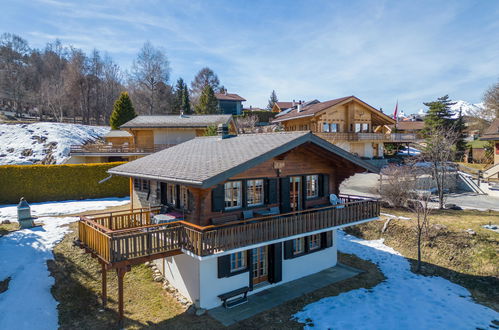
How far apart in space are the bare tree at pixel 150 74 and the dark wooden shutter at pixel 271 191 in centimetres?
4426

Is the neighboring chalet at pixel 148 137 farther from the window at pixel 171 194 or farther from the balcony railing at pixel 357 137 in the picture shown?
the window at pixel 171 194

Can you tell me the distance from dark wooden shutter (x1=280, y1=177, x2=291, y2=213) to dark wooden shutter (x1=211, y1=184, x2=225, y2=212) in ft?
9.44

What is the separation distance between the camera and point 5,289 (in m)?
11.4

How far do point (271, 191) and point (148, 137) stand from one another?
86.2 feet

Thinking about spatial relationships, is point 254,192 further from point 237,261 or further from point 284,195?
point 237,261

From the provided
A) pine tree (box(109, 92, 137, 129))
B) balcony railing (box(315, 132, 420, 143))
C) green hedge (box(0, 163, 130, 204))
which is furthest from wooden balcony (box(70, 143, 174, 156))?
balcony railing (box(315, 132, 420, 143))

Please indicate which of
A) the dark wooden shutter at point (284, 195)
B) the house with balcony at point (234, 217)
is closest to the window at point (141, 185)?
the house with balcony at point (234, 217)

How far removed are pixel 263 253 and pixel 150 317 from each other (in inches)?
191

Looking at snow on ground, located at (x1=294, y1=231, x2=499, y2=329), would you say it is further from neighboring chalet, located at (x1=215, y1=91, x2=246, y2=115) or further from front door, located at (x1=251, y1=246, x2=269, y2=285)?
neighboring chalet, located at (x1=215, y1=91, x2=246, y2=115)

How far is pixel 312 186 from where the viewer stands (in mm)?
14352

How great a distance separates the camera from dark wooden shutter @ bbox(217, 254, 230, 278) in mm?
11008

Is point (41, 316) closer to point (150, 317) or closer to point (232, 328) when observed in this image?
point (150, 317)

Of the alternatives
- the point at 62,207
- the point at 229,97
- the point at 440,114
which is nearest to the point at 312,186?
the point at 62,207

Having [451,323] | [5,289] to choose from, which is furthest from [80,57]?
[451,323]
